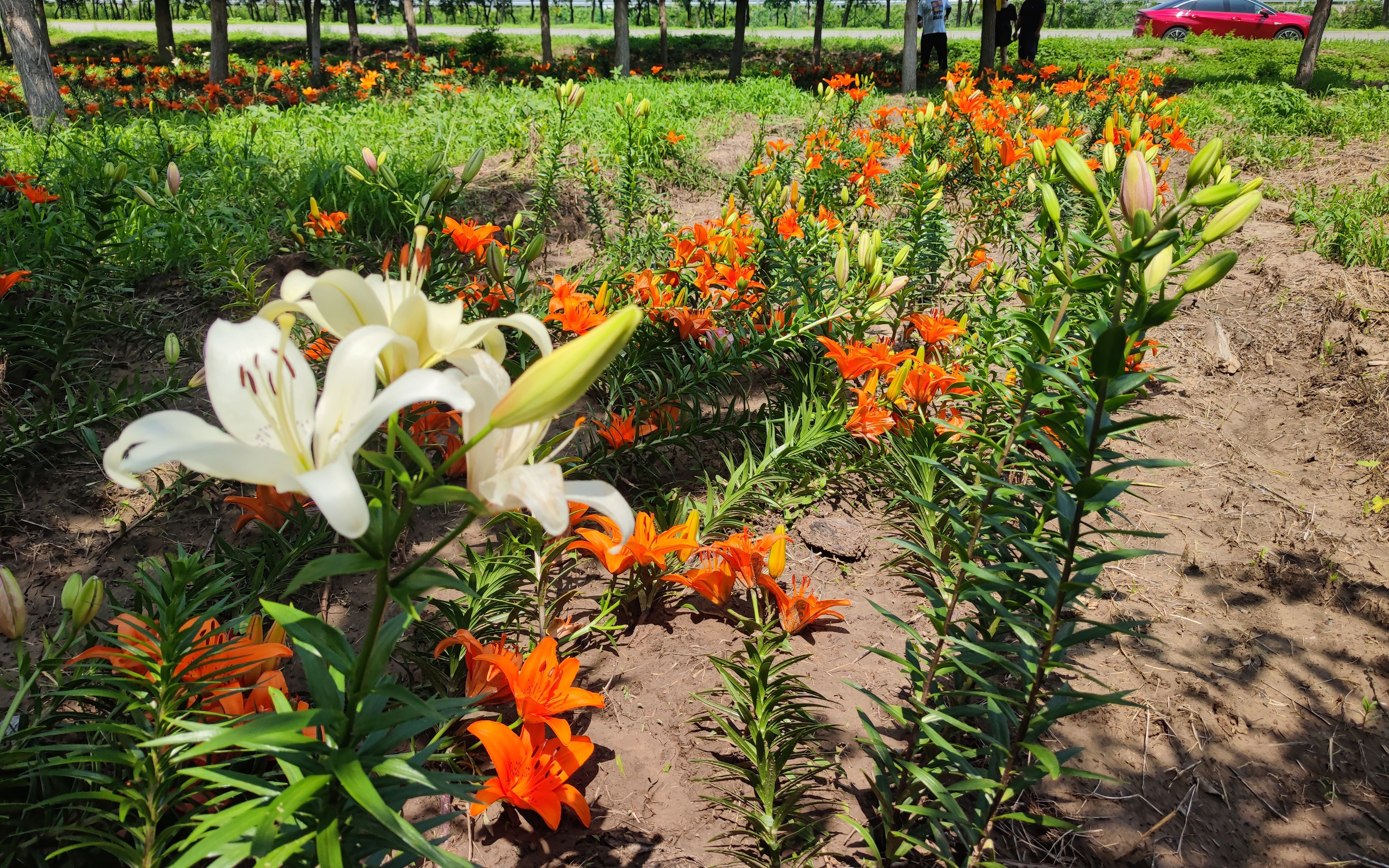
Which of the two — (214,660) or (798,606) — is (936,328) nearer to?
(798,606)

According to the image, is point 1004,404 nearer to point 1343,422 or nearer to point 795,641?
point 795,641

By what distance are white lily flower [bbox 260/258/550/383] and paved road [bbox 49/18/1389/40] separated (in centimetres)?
2348

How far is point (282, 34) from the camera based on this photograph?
2158 cm

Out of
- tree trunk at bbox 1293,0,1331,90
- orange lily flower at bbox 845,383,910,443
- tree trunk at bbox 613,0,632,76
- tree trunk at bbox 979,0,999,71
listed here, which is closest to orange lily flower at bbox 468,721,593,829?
orange lily flower at bbox 845,383,910,443

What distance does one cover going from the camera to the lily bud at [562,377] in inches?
23.7

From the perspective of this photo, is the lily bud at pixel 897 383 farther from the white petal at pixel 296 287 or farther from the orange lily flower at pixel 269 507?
the white petal at pixel 296 287

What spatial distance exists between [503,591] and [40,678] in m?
0.86

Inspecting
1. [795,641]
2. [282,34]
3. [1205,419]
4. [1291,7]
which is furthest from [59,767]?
[1291,7]

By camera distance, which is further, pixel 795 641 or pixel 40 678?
pixel 795 641

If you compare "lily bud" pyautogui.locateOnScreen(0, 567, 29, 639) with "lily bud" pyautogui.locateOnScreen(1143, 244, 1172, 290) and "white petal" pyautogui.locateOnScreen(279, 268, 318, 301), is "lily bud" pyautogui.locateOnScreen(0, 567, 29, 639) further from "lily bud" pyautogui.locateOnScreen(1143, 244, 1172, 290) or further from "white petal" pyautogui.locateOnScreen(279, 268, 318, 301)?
"lily bud" pyautogui.locateOnScreen(1143, 244, 1172, 290)

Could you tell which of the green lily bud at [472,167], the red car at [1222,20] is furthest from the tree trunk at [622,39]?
the red car at [1222,20]

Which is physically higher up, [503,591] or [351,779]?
[351,779]

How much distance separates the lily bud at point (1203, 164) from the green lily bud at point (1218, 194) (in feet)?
0.48

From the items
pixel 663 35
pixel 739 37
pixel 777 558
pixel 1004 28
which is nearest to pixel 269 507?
pixel 777 558
